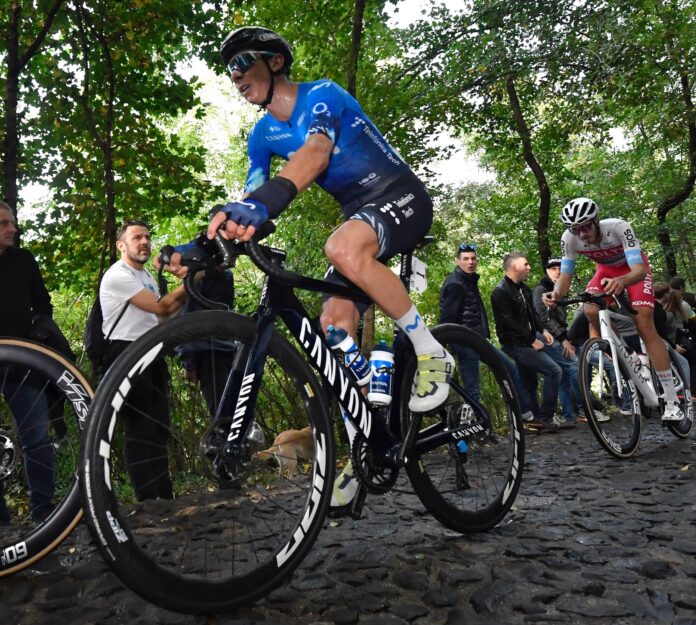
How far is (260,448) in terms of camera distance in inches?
90.4

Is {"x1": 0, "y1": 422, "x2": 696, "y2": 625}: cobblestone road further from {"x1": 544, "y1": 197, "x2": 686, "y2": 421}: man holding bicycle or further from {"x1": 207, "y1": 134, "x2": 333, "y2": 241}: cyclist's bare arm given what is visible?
{"x1": 544, "y1": 197, "x2": 686, "y2": 421}: man holding bicycle

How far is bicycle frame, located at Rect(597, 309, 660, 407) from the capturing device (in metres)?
5.75

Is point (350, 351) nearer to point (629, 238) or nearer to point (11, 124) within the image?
point (629, 238)

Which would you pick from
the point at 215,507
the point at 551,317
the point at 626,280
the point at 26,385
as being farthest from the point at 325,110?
the point at 551,317

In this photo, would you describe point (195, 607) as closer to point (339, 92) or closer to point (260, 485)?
point (260, 485)

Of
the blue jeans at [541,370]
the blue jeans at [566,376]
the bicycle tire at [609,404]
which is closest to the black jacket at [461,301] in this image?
the blue jeans at [541,370]

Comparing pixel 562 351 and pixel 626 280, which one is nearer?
pixel 626 280

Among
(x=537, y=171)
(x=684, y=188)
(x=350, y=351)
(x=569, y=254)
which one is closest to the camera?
(x=350, y=351)

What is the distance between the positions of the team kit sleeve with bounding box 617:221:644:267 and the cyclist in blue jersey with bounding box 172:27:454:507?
3.46m

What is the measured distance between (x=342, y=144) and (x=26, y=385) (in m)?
1.81

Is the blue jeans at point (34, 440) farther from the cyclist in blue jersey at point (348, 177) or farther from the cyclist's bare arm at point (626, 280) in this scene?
the cyclist's bare arm at point (626, 280)

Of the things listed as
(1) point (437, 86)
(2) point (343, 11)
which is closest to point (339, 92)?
(2) point (343, 11)

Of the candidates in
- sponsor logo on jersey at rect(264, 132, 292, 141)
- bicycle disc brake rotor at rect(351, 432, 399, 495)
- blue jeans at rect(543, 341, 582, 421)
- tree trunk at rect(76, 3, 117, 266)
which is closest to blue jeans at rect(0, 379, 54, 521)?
bicycle disc brake rotor at rect(351, 432, 399, 495)

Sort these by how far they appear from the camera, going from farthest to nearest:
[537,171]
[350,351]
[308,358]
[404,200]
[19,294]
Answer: [537,171]
[19,294]
[404,200]
[350,351]
[308,358]
